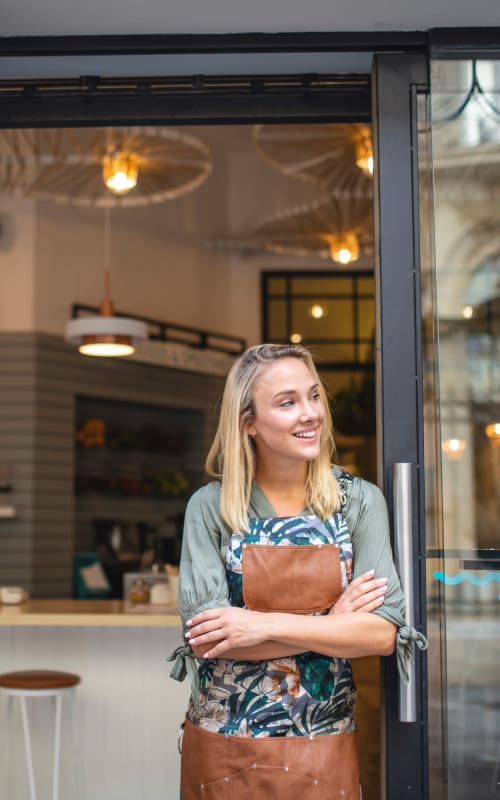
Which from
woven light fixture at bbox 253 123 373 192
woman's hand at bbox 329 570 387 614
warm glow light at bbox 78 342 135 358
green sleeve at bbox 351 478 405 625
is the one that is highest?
woven light fixture at bbox 253 123 373 192

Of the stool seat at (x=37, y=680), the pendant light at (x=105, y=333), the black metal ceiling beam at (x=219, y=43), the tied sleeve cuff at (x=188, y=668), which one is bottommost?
the stool seat at (x=37, y=680)

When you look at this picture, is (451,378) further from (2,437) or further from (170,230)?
(170,230)

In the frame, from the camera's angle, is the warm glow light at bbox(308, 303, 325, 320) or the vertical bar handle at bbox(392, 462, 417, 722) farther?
the warm glow light at bbox(308, 303, 325, 320)

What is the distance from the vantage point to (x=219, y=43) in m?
2.94

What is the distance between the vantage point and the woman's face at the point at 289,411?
2383 millimetres

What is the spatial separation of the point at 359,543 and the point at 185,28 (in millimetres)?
1575

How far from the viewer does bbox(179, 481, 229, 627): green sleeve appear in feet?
7.59

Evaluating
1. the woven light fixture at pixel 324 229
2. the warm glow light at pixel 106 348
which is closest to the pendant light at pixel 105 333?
the warm glow light at pixel 106 348

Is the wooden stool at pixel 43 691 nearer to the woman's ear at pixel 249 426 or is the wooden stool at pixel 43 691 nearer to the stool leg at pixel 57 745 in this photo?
the stool leg at pixel 57 745

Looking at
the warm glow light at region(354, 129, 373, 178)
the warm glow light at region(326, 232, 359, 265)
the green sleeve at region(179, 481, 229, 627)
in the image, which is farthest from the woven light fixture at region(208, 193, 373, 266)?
the green sleeve at region(179, 481, 229, 627)

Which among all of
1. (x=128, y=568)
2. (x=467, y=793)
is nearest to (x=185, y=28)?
(x=467, y=793)

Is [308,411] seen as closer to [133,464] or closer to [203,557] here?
[203,557]

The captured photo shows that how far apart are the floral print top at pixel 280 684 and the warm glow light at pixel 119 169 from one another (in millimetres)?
3947

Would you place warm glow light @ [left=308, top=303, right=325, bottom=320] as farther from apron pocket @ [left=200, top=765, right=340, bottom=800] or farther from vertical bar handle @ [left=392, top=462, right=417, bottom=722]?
apron pocket @ [left=200, top=765, right=340, bottom=800]
